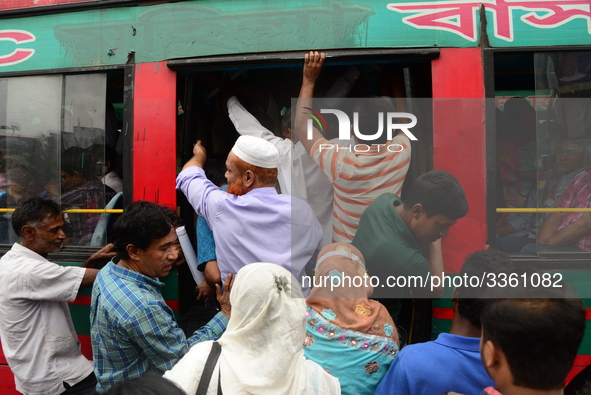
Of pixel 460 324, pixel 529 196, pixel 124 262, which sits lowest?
pixel 460 324

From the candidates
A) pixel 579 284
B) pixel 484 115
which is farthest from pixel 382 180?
pixel 579 284

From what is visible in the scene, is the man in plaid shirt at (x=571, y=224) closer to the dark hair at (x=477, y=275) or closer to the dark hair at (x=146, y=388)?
the dark hair at (x=477, y=275)

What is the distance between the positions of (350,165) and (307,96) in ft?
1.44

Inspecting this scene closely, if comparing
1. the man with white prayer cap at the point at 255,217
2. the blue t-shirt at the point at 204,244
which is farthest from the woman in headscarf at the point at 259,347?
the blue t-shirt at the point at 204,244

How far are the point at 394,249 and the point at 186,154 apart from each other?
139cm

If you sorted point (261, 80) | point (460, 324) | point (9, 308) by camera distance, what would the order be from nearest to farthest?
point (460, 324) → point (9, 308) → point (261, 80)

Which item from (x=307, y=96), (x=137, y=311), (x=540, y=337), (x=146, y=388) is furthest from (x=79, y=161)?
(x=540, y=337)

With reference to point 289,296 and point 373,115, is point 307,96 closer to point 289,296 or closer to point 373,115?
point 373,115

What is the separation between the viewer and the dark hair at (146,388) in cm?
85

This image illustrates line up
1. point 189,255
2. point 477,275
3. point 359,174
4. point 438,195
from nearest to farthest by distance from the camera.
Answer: point 477,275
point 438,195
point 359,174
point 189,255

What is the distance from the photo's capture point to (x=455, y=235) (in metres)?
2.15

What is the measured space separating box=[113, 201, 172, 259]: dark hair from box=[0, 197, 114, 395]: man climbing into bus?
0.63 meters

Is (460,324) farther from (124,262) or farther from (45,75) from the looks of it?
(45,75)

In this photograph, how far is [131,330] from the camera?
168 centimetres
